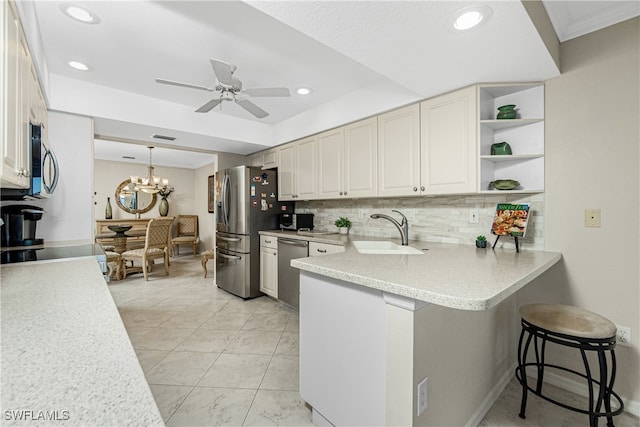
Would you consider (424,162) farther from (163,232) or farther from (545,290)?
Result: (163,232)

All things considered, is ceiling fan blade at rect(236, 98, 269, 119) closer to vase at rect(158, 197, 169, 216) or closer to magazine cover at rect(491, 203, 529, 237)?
magazine cover at rect(491, 203, 529, 237)

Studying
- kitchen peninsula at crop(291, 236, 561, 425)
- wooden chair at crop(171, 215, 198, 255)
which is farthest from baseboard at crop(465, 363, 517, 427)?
wooden chair at crop(171, 215, 198, 255)

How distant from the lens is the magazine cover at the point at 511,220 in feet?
6.40

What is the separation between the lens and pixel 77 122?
8.98ft

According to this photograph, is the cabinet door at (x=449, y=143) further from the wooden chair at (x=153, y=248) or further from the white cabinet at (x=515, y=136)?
the wooden chair at (x=153, y=248)

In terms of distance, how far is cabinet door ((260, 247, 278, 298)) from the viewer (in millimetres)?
3484

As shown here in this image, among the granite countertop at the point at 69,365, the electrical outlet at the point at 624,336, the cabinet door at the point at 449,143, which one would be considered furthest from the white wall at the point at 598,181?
the granite countertop at the point at 69,365

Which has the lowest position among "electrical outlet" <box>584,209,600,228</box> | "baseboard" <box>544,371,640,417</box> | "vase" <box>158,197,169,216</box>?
"baseboard" <box>544,371,640,417</box>

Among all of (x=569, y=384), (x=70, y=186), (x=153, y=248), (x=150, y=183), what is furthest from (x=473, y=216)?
(x=150, y=183)

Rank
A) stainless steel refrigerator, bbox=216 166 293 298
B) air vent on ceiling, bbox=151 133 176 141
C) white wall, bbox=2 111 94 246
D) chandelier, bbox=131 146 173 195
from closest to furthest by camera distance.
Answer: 1. white wall, bbox=2 111 94 246
2. air vent on ceiling, bbox=151 133 176 141
3. stainless steel refrigerator, bbox=216 166 293 298
4. chandelier, bbox=131 146 173 195

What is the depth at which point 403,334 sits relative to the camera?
3.75 feet

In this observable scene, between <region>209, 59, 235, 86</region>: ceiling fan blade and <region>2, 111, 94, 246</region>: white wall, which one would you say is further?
<region>2, 111, 94, 246</region>: white wall

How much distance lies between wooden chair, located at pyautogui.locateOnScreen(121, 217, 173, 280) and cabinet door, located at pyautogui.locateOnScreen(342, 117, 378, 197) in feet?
11.8

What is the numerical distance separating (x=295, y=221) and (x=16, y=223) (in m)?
2.72
